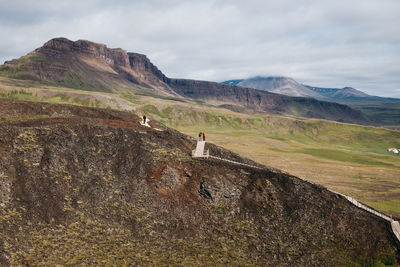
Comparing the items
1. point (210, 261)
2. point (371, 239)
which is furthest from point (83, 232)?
point (371, 239)

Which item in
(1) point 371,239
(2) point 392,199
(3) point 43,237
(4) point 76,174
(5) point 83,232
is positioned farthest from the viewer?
(2) point 392,199

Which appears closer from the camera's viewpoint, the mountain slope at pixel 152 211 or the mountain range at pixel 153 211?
the mountain range at pixel 153 211

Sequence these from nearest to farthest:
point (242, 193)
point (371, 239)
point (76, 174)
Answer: point (371, 239)
point (76, 174)
point (242, 193)

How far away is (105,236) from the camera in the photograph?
3092cm

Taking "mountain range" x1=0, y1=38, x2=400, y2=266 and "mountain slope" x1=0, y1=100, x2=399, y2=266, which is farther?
"mountain slope" x1=0, y1=100, x2=399, y2=266

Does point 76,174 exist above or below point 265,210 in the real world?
above

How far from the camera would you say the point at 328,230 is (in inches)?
1398

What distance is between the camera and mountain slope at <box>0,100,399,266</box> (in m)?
29.1

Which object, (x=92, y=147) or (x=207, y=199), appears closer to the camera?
(x=207, y=199)

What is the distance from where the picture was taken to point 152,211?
3584 centimetres

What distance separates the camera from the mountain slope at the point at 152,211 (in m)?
29.1

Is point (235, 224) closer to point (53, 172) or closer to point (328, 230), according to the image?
point (328, 230)

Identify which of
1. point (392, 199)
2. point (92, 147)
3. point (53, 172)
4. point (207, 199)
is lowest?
point (392, 199)

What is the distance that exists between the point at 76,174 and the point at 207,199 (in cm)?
1809
